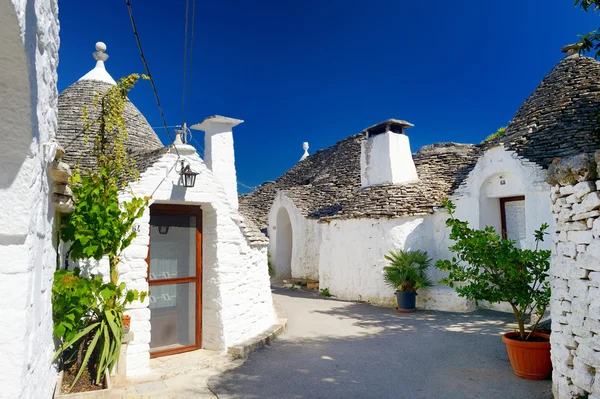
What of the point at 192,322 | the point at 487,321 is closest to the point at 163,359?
the point at 192,322

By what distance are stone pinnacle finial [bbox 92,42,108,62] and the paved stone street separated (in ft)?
26.9

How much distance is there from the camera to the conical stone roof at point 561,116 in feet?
29.9

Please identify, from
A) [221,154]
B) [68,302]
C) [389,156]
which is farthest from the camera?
[389,156]

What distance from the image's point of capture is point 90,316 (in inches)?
195

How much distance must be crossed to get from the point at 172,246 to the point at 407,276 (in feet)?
21.4

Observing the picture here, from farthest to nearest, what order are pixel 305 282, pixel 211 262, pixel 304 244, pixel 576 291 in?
1. pixel 304 244
2. pixel 305 282
3. pixel 211 262
4. pixel 576 291

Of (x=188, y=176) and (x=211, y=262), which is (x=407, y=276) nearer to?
(x=211, y=262)

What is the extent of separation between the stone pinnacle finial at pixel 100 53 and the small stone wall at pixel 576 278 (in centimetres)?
1045

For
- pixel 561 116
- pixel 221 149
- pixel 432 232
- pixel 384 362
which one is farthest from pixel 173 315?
pixel 561 116

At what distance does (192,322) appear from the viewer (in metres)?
6.89

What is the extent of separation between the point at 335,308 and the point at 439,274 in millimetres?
3011

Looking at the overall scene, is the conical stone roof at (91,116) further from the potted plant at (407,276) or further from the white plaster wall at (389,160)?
the white plaster wall at (389,160)

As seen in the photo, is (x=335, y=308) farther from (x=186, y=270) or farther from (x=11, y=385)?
(x=11, y=385)

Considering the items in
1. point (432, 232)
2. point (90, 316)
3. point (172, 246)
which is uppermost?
point (432, 232)
